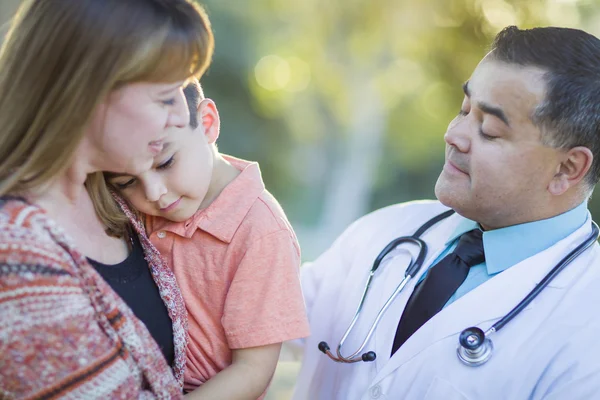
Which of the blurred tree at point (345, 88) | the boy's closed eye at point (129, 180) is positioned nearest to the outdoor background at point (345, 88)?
the blurred tree at point (345, 88)

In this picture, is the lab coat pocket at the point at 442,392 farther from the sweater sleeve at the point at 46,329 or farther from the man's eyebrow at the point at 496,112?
the sweater sleeve at the point at 46,329

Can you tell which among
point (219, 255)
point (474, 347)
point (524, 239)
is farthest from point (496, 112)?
point (219, 255)

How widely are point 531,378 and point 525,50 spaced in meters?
0.89

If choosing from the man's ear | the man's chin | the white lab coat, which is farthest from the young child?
the man's ear

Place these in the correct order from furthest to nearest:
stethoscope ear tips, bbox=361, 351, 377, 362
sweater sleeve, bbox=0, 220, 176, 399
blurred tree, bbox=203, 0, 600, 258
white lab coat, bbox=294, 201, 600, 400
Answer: blurred tree, bbox=203, 0, 600, 258, stethoscope ear tips, bbox=361, 351, 377, 362, white lab coat, bbox=294, 201, 600, 400, sweater sleeve, bbox=0, 220, 176, 399

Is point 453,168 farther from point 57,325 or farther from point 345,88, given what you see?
point 345,88

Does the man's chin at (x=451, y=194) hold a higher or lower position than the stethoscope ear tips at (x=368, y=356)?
higher

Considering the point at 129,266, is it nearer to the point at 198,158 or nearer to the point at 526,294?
the point at 198,158

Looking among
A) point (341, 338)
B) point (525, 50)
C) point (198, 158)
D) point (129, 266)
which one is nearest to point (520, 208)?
point (525, 50)

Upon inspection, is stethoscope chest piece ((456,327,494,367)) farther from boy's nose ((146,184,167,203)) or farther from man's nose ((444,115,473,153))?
boy's nose ((146,184,167,203))

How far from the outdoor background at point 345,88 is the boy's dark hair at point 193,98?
13.4 ft

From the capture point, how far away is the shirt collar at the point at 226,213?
165cm

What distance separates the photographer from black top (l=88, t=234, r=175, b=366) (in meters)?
1.54

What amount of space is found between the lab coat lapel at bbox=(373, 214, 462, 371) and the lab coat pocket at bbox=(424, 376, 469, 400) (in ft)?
0.55
